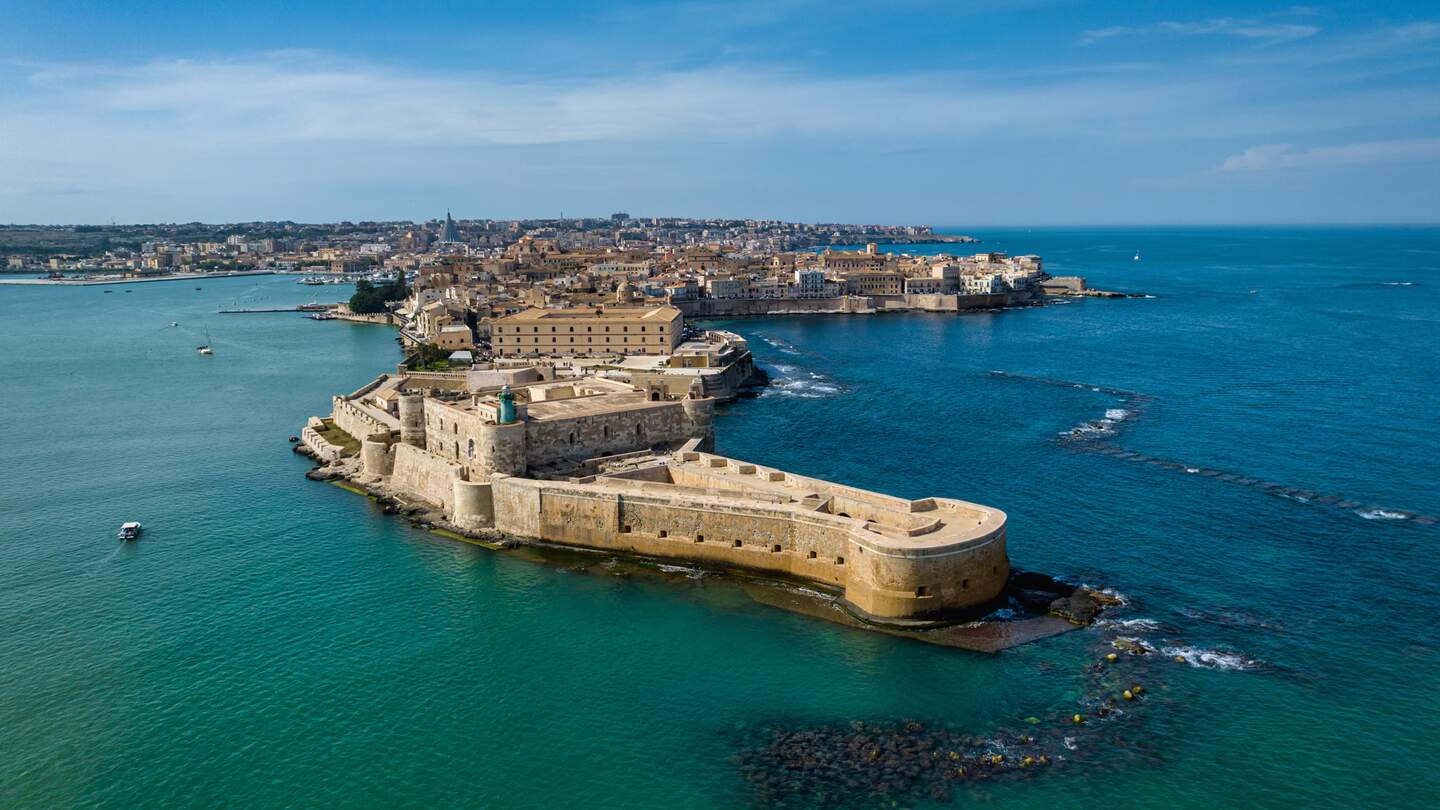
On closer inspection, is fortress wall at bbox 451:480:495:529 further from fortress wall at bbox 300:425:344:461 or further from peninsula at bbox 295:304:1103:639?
fortress wall at bbox 300:425:344:461

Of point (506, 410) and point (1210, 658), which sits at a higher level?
point (506, 410)

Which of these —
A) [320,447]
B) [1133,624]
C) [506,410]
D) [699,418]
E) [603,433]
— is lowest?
[1133,624]

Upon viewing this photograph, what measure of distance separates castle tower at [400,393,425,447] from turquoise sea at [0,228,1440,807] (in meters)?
3.71

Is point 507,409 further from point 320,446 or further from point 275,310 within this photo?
point 275,310

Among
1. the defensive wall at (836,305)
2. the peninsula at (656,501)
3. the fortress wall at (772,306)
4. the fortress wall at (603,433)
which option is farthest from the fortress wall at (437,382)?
the defensive wall at (836,305)

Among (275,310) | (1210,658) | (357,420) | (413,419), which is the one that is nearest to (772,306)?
(275,310)

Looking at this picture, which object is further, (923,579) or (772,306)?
(772,306)

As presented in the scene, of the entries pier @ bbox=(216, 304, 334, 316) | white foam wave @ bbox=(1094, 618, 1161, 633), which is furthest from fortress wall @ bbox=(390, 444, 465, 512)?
pier @ bbox=(216, 304, 334, 316)

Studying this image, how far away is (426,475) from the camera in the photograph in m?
37.8

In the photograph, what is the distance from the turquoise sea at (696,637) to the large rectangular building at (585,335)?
73.8 feet

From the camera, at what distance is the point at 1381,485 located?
128 ft

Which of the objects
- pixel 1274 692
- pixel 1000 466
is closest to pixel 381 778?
pixel 1274 692

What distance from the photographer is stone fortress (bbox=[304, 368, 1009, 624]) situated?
2655cm

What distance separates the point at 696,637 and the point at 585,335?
174 ft
